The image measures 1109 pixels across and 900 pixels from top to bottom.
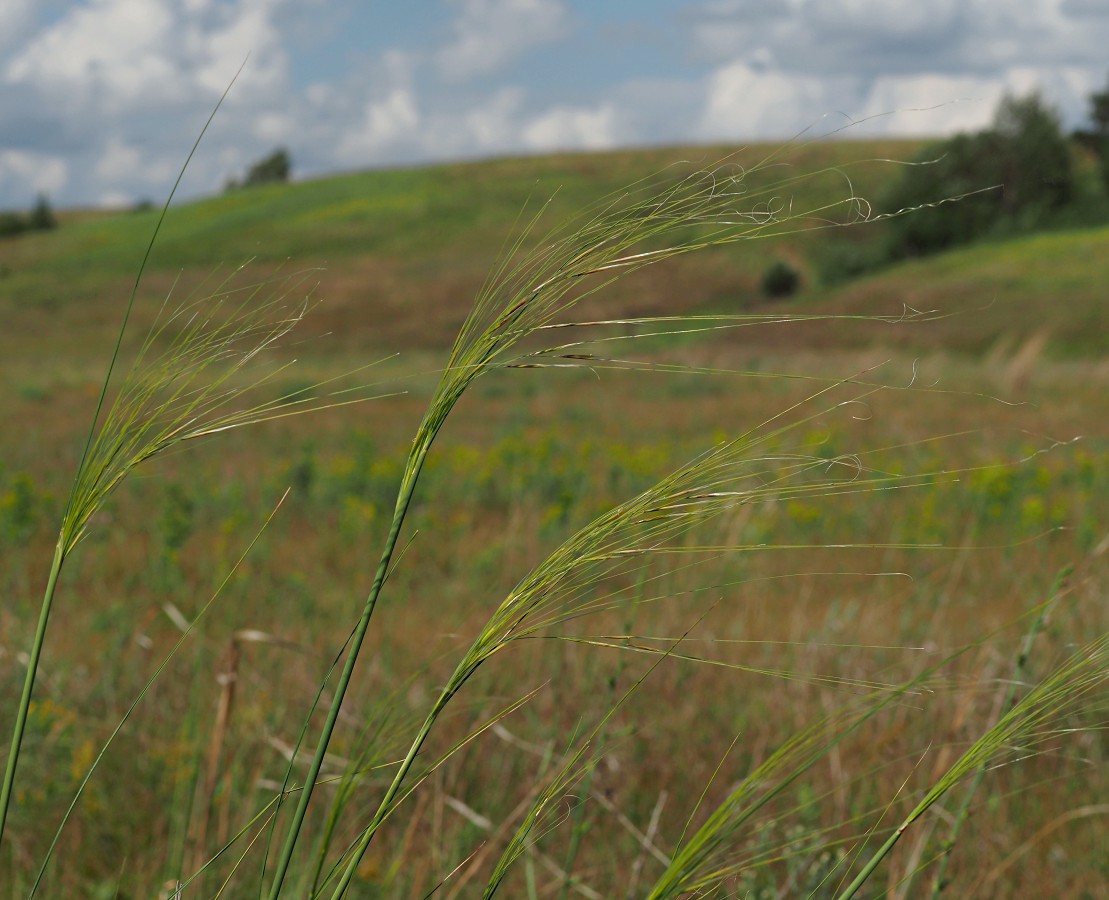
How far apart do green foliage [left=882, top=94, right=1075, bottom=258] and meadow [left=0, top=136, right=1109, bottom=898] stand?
2717 centimetres

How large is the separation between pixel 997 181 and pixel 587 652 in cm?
3608

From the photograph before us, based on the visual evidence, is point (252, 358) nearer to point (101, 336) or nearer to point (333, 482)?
point (333, 482)

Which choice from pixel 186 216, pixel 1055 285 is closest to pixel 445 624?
pixel 1055 285

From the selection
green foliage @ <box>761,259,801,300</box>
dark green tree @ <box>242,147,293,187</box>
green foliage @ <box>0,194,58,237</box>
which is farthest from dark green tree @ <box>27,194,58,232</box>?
green foliage @ <box>761,259,801,300</box>

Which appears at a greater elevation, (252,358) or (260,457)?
(252,358)

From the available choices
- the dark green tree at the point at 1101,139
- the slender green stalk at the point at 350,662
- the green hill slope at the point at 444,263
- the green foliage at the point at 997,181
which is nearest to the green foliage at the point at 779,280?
the green hill slope at the point at 444,263

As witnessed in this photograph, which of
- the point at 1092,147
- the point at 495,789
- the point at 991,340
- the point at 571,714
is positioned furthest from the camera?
the point at 1092,147

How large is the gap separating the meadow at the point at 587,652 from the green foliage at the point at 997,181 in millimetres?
27169

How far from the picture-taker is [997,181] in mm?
34531

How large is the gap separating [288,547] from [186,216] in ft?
224

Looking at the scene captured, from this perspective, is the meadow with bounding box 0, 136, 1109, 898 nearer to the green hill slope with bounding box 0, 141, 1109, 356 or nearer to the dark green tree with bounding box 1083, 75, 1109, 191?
the green hill slope with bounding box 0, 141, 1109, 356

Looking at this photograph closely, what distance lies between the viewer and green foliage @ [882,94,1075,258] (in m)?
37.1

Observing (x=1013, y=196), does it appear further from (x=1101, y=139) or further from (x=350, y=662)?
(x=350, y=662)

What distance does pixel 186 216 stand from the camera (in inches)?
2670
